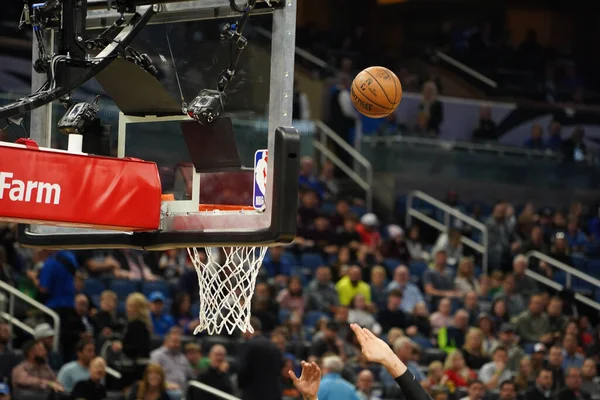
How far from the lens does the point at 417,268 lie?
15.5 meters

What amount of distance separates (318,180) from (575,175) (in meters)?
4.17

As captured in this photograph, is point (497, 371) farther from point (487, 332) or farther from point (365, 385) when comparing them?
point (365, 385)

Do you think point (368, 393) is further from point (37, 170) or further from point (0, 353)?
point (37, 170)

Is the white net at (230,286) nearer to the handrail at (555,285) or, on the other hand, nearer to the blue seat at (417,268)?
the blue seat at (417,268)

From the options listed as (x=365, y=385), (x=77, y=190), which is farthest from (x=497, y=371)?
(x=77, y=190)

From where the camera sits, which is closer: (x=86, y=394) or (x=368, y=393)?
(x=86, y=394)

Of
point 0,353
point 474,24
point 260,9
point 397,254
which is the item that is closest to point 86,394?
point 0,353

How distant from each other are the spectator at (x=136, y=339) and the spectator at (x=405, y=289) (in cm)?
374

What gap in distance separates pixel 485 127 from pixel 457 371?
851 cm

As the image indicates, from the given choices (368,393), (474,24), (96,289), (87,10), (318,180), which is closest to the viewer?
(87,10)

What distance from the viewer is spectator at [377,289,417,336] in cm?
1309

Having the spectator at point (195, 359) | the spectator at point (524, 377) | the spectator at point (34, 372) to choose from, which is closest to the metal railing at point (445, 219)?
the spectator at point (524, 377)

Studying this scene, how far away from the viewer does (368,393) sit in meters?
10.8

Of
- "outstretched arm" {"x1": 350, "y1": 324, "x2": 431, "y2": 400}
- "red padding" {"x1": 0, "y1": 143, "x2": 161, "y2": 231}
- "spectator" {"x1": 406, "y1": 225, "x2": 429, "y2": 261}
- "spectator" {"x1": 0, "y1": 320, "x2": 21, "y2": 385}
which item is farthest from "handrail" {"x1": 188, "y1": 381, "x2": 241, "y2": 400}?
"spectator" {"x1": 406, "y1": 225, "x2": 429, "y2": 261}
